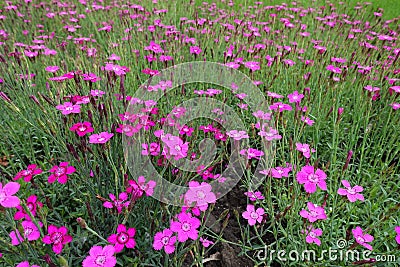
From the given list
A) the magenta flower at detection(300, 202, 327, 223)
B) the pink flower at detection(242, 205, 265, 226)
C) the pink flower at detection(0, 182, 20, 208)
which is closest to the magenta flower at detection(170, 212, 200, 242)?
the pink flower at detection(242, 205, 265, 226)

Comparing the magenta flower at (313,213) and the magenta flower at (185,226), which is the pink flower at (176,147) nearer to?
the magenta flower at (185,226)

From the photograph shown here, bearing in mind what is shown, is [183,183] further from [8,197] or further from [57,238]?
[8,197]

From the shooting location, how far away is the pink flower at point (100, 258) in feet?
4.43

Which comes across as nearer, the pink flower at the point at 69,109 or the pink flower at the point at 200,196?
the pink flower at the point at 200,196

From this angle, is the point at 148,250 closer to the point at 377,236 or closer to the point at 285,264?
the point at 285,264

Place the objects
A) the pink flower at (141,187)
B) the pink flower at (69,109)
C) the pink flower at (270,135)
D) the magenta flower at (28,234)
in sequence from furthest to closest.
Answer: the pink flower at (270,135), the pink flower at (69,109), the pink flower at (141,187), the magenta flower at (28,234)

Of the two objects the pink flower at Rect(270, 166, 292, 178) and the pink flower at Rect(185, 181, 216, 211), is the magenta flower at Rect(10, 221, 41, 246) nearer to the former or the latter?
the pink flower at Rect(185, 181, 216, 211)

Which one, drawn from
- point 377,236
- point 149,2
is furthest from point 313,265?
point 149,2

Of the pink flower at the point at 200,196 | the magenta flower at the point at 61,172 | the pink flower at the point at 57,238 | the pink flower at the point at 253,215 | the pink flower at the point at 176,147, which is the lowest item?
the pink flower at the point at 253,215

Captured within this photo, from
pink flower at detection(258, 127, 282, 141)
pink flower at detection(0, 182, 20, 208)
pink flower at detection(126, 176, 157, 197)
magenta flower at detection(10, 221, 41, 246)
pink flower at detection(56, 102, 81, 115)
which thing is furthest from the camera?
pink flower at detection(258, 127, 282, 141)

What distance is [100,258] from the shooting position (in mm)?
1385

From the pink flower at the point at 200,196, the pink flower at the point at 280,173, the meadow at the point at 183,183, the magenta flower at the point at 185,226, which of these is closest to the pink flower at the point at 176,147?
the meadow at the point at 183,183

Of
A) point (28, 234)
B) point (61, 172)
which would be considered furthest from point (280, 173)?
point (28, 234)

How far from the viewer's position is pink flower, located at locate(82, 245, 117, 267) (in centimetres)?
135
